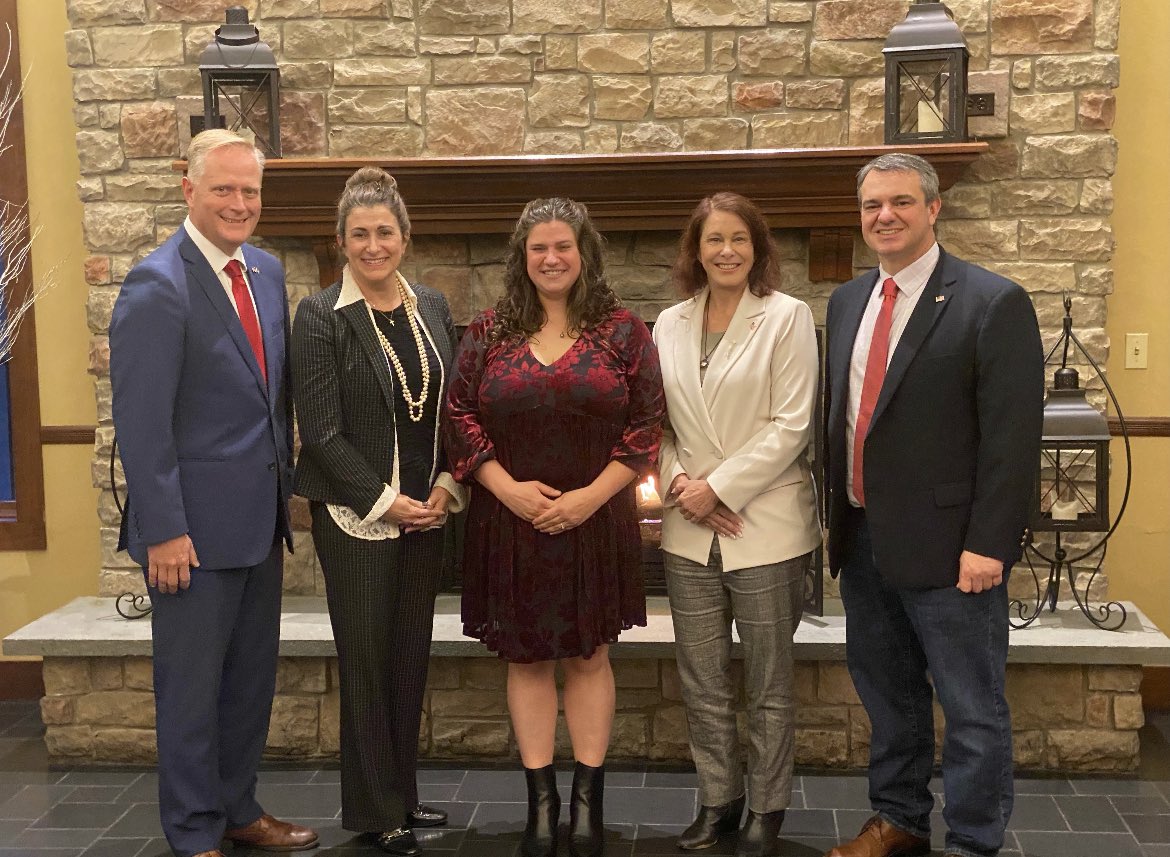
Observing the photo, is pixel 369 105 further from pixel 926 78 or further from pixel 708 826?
pixel 708 826

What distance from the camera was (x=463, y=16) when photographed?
3740 mm

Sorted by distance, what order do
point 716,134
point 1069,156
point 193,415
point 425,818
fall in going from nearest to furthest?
point 193,415 < point 425,818 < point 1069,156 < point 716,134

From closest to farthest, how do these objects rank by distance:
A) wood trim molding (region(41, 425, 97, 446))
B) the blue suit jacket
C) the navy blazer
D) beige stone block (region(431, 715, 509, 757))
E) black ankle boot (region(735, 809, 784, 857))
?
the navy blazer < the blue suit jacket < black ankle boot (region(735, 809, 784, 857)) < beige stone block (region(431, 715, 509, 757)) < wood trim molding (region(41, 425, 97, 446))

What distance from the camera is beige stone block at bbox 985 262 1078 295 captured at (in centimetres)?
365

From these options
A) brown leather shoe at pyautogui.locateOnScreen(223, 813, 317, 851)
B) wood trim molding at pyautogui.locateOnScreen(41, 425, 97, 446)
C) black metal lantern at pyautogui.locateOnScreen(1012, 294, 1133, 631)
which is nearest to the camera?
brown leather shoe at pyautogui.locateOnScreen(223, 813, 317, 851)

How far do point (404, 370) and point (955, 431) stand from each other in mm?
1256

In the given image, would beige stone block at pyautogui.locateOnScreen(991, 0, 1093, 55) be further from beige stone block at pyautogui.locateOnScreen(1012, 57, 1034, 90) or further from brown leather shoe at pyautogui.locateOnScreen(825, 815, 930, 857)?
brown leather shoe at pyautogui.locateOnScreen(825, 815, 930, 857)

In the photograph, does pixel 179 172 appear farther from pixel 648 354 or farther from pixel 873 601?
pixel 873 601

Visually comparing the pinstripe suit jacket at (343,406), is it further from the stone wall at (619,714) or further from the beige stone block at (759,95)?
the beige stone block at (759,95)

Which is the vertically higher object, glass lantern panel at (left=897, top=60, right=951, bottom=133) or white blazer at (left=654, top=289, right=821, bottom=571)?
glass lantern panel at (left=897, top=60, right=951, bottom=133)

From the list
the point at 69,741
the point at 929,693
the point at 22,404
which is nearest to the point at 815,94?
the point at 929,693

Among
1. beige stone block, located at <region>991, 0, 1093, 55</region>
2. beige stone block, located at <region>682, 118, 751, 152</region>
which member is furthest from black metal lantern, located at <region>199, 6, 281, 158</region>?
beige stone block, located at <region>991, 0, 1093, 55</region>

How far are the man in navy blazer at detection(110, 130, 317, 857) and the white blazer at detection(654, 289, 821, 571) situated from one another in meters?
0.99

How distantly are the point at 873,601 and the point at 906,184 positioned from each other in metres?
0.96
